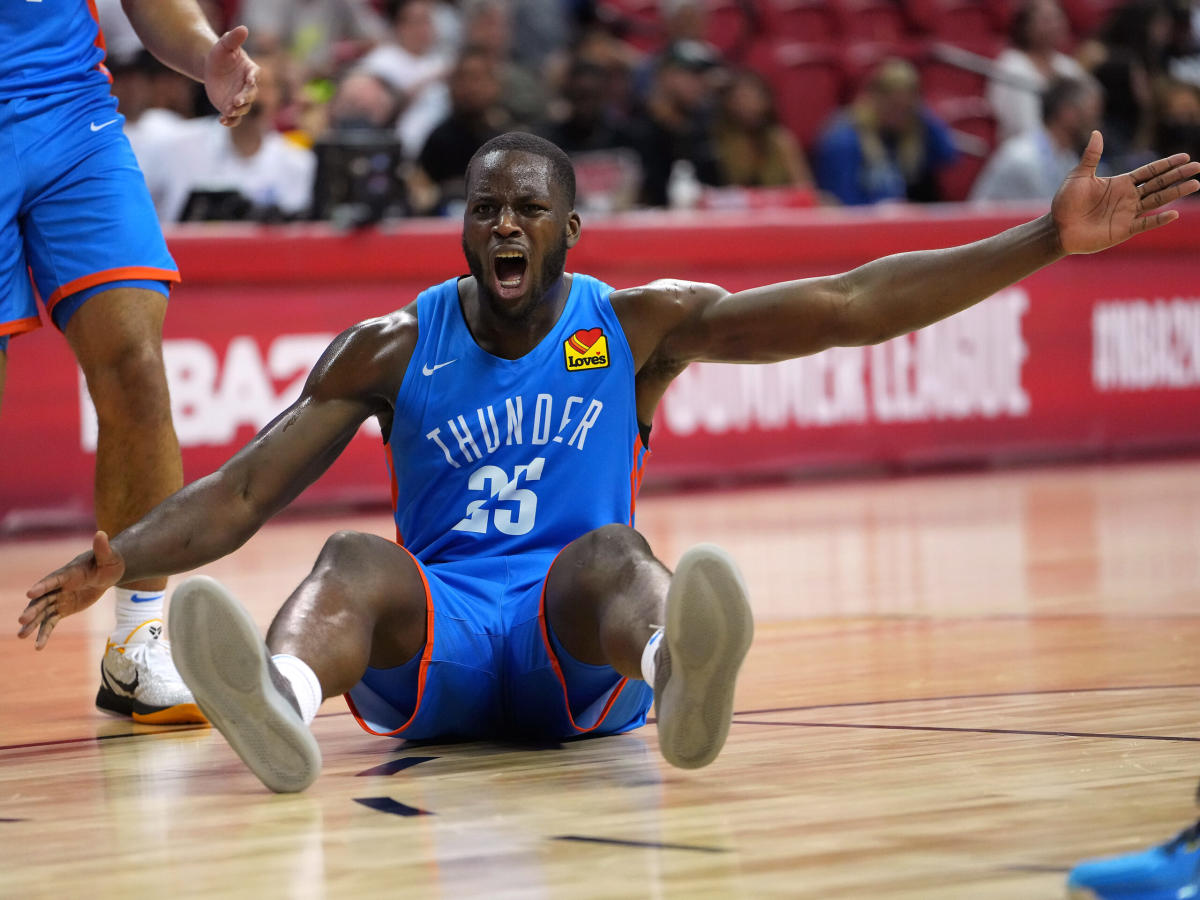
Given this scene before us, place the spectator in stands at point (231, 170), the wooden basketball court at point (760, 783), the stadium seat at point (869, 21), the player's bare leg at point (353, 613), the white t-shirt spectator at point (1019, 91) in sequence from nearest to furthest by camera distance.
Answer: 1. the wooden basketball court at point (760, 783)
2. the player's bare leg at point (353, 613)
3. the spectator in stands at point (231, 170)
4. the white t-shirt spectator at point (1019, 91)
5. the stadium seat at point (869, 21)

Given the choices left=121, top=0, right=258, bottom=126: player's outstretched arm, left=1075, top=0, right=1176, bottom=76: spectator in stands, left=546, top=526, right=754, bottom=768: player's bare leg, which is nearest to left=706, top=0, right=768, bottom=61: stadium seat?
left=1075, top=0, right=1176, bottom=76: spectator in stands

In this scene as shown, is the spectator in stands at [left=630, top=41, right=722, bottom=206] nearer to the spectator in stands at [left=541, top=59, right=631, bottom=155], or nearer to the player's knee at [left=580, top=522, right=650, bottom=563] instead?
the spectator in stands at [left=541, top=59, right=631, bottom=155]

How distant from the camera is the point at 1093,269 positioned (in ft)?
33.2

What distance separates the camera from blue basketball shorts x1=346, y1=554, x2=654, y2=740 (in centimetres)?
327

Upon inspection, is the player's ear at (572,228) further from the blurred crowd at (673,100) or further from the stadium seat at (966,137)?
the stadium seat at (966,137)

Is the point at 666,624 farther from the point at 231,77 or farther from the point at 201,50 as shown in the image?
the point at 201,50

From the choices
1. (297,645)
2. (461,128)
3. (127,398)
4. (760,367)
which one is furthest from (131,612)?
(461,128)

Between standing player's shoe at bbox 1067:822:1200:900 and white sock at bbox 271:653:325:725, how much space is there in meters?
1.31

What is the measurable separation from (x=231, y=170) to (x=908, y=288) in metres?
5.72

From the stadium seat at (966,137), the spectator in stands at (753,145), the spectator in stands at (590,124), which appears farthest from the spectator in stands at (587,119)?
the stadium seat at (966,137)

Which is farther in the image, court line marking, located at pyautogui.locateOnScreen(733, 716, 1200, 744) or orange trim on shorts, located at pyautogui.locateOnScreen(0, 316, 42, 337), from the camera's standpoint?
orange trim on shorts, located at pyautogui.locateOnScreen(0, 316, 42, 337)

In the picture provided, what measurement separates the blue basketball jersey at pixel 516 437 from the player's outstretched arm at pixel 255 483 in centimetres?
8

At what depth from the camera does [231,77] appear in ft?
12.3

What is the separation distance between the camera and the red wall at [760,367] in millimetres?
7781
